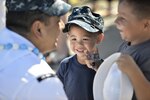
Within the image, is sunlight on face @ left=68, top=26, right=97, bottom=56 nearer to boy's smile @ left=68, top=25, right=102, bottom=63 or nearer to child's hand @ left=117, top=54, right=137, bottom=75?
boy's smile @ left=68, top=25, right=102, bottom=63

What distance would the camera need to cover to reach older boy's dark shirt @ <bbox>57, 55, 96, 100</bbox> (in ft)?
10.7

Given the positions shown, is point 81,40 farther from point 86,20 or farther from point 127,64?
point 127,64

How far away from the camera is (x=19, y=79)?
7.14ft

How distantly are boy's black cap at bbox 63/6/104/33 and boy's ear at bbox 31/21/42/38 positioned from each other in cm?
78

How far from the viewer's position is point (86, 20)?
330 centimetres

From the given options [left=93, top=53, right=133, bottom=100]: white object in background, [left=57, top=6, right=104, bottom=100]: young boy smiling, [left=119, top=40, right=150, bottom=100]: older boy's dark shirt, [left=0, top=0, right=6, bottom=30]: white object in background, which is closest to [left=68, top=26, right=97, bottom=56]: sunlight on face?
[left=57, top=6, right=104, bottom=100]: young boy smiling

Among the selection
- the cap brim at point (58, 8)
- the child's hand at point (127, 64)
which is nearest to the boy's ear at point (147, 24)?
the child's hand at point (127, 64)

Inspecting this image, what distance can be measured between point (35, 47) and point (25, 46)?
119mm

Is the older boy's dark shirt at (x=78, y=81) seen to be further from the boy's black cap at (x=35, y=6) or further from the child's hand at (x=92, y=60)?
the boy's black cap at (x=35, y=6)

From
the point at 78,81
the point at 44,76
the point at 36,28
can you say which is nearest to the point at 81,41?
the point at 78,81

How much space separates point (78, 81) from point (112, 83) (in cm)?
62

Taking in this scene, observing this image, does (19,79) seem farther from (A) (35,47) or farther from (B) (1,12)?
(B) (1,12)

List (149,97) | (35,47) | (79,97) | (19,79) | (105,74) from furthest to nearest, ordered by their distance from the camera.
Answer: (79,97) → (105,74) → (149,97) → (35,47) → (19,79)

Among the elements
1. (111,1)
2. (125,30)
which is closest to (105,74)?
(125,30)
